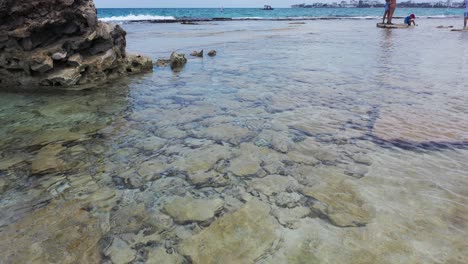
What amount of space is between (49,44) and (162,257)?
8.49 meters

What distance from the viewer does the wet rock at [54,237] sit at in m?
2.75

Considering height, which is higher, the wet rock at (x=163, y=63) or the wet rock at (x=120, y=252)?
the wet rock at (x=163, y=63)

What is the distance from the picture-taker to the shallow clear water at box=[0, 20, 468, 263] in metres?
2.87

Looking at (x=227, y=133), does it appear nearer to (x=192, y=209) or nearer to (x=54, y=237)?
(x=192, y=209)

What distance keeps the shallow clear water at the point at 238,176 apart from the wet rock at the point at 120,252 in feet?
0.04

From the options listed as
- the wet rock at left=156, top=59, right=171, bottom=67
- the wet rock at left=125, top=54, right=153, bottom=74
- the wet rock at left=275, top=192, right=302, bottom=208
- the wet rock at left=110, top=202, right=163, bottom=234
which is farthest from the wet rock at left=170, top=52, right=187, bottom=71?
the wet rock at left=275, top=192, right=302, bottom=208

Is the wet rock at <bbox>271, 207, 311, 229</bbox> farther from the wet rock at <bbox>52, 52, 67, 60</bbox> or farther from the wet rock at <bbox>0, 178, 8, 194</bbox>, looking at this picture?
the wet rock at <bbox>52, 52, 67, 60</bbox>

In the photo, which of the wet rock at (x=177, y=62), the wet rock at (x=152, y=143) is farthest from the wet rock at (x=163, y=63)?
the wet rock at (x=152, y=143)

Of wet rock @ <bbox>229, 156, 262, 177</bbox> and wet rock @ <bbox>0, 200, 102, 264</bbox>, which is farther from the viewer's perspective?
wet rock @ <bbox>229, 156, 262, 177</bbox>

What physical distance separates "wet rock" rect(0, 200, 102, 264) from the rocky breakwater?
6.44 m

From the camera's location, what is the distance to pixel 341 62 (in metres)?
11.8

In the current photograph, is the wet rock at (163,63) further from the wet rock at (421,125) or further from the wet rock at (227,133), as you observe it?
the wet rock at (421,125)

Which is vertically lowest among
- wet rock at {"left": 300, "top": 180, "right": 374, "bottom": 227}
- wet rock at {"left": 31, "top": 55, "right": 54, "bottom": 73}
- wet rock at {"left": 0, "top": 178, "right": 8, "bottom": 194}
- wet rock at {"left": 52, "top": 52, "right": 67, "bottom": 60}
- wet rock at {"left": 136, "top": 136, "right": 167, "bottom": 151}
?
wet rock at {"left": 0, "top": 178, "right": 8, "bottom": 194}

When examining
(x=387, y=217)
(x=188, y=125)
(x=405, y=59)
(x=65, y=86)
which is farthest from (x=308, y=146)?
(x=405, y=59)
